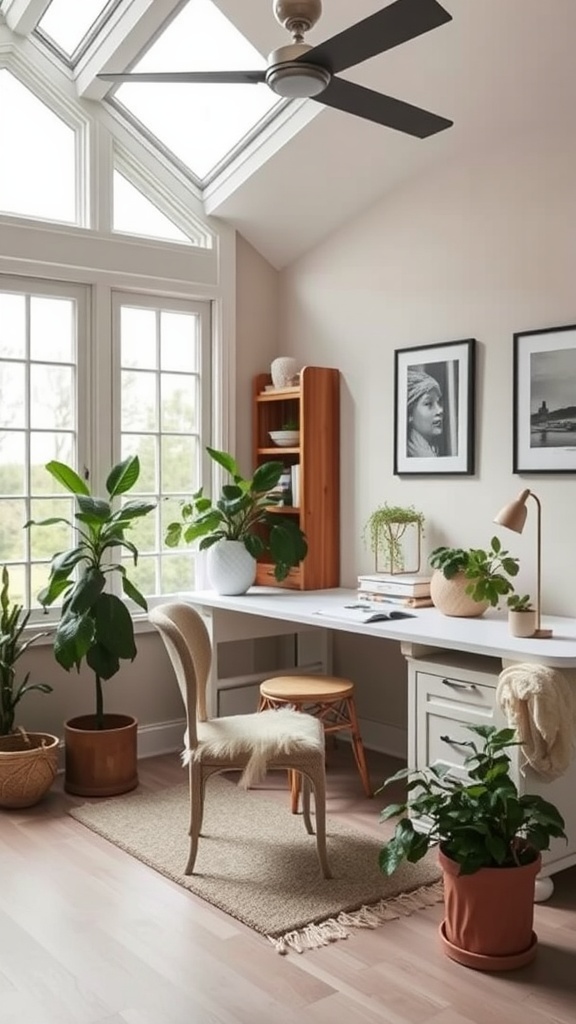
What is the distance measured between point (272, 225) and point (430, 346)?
1.10 meters

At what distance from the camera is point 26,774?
382 centimetres

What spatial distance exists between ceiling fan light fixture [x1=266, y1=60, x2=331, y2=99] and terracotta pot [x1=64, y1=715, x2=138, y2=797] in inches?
102

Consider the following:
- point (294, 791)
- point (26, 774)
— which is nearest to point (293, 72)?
point (294, 791)

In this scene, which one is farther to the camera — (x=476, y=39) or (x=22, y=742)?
(x=22, y=742)

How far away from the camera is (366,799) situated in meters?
3.99

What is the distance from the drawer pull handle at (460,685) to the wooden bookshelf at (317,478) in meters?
1.34

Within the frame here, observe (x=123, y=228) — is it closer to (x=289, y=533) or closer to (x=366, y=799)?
(x=289, y=533)

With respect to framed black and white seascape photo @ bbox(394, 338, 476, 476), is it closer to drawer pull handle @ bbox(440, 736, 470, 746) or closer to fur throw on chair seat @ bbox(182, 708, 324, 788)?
drawer pull handle @ bbox(440, 736, 470, 746)

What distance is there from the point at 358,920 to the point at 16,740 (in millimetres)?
1735

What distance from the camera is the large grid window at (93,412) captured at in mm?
4285

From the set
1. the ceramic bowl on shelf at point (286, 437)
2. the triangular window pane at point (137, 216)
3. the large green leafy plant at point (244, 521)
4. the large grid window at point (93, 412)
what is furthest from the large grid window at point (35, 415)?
the ceramic bowl on shelf at point (286, 437)

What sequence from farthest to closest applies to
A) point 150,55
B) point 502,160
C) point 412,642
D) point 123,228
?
1. point 123,228
2. point 150,55
3. point 502,160
4. point 412,642

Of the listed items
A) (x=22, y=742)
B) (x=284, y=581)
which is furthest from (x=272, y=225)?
(x=22, y=742)

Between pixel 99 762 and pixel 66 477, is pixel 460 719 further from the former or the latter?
pixel 66 477
